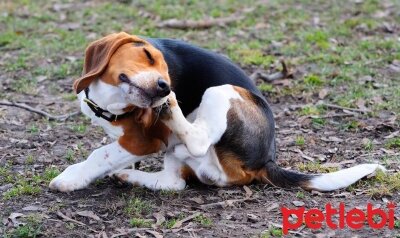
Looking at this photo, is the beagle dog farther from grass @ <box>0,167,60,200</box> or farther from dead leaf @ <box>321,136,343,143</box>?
dead leaf @ <box>321,136,343,143</box>

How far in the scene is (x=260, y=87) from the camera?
879cm

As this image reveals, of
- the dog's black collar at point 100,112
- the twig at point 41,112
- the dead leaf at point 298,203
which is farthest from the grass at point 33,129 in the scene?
the dead leaf at point 298,203

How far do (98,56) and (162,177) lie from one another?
1.13 meters

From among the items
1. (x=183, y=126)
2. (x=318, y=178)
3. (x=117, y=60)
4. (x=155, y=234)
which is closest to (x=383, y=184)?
(x=318, y=178)

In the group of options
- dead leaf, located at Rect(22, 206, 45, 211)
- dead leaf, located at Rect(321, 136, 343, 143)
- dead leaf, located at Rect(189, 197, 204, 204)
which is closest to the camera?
dead leaf, located at Rect(22, 206, 45, 211)

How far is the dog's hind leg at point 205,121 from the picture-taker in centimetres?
575

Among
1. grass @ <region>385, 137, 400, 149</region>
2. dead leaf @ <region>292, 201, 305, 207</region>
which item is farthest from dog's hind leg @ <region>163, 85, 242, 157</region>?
grass @ <region>385, 137, 400, 149</region>

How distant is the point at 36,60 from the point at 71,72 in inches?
27.1

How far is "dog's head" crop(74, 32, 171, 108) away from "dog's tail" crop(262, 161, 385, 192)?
123 cm

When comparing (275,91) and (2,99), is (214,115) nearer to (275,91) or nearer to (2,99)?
(275,91)

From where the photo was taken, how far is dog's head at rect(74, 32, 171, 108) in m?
5.31

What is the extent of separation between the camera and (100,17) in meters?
11.8

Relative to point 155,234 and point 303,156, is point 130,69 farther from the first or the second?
point 303,156

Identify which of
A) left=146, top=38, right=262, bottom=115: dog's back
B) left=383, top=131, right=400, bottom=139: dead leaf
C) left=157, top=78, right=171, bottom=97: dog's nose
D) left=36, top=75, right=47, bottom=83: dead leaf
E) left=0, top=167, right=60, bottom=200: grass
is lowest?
left=36, top=75, right=47, bottom=83: dead leaf
